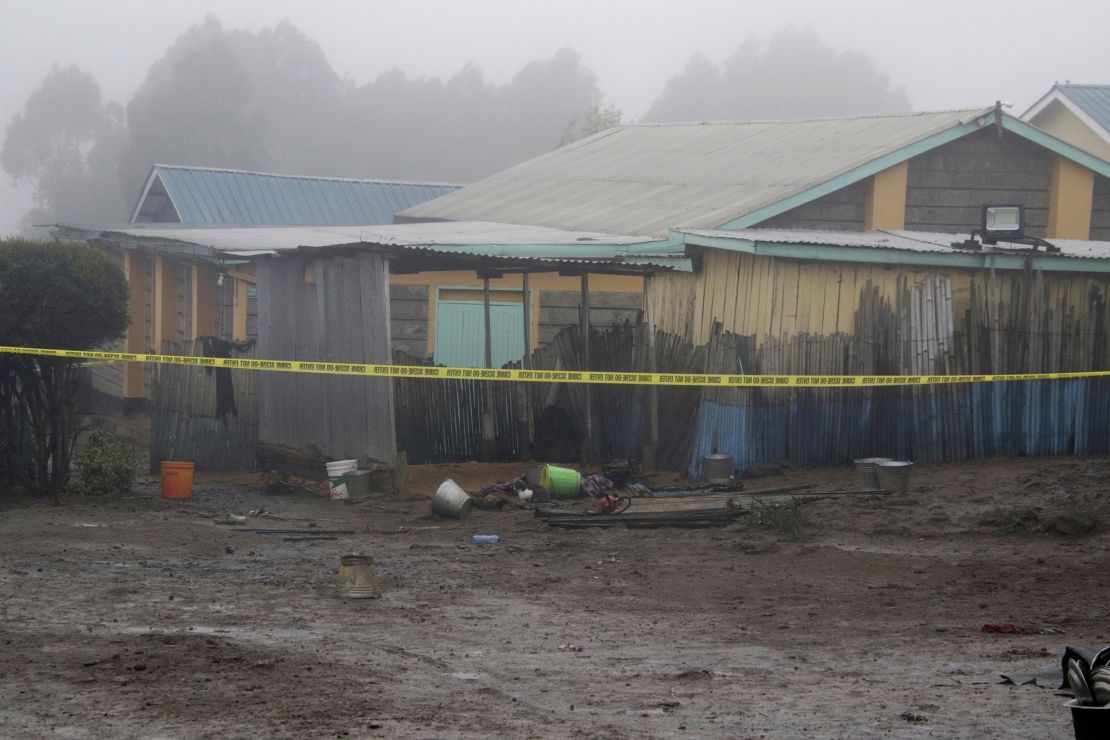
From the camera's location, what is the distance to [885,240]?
16469 mm

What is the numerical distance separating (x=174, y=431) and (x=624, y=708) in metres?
12.4

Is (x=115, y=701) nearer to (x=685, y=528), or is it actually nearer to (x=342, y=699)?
(x=342, y=699)

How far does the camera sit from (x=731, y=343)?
15.0 metres

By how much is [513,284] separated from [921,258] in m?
7.25

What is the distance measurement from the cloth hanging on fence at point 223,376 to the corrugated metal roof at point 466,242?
3.64 feet

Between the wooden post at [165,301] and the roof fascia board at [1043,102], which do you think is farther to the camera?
the roof fascia board at [1043,102]

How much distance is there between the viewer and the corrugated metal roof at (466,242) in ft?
55.2

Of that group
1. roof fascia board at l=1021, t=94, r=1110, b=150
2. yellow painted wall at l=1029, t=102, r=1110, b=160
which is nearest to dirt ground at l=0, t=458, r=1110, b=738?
roof fascia board at l=1021, t=94, r=1110, b=150

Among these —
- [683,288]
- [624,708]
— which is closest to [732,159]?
[683,288]

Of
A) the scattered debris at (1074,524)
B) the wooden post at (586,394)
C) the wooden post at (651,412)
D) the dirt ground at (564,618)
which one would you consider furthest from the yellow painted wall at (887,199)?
the scattered debris at (1074,524)

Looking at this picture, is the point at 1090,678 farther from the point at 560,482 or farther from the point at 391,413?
the point at 391,413

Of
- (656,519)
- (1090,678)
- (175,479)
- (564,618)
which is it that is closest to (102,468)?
(175,479)

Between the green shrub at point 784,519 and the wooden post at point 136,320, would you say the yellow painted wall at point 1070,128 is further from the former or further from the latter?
the green shrub at point 784,519

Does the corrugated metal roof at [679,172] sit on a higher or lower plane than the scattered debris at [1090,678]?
higher
